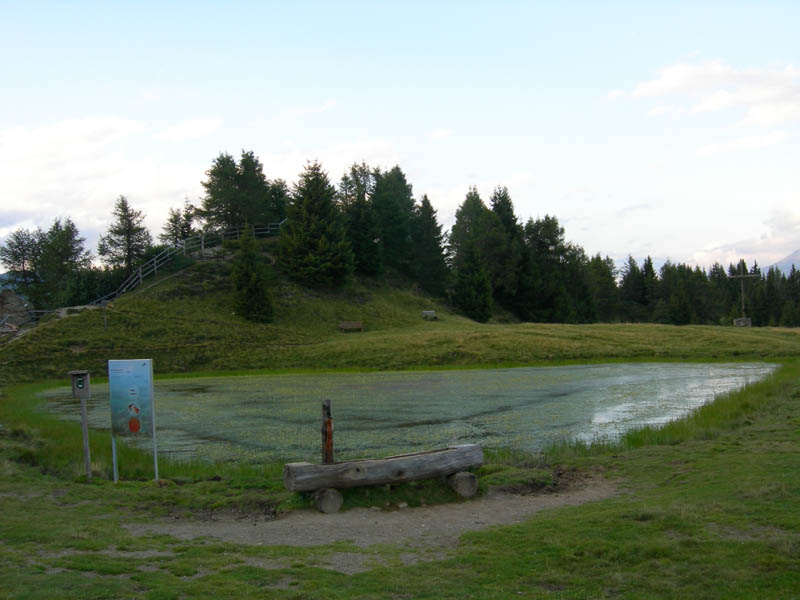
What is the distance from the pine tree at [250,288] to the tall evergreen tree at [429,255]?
33655 mm

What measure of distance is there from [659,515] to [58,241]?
75.6 metres

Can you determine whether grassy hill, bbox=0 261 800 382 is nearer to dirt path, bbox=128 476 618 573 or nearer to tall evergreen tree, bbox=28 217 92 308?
tall evergreen tree, bbox=28 217 92 308

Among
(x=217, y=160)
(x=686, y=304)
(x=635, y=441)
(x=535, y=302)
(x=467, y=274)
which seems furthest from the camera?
(x=686, y=304)

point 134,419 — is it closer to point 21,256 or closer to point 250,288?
point 250,288

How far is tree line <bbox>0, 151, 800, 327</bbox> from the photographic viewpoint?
61.9 metres

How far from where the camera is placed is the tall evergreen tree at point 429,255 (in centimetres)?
8575

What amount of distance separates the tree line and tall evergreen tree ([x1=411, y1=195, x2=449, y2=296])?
0.15 metres

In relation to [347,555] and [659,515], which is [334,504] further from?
[659,515]

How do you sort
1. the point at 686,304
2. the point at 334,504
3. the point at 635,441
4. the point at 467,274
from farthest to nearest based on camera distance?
the point at 686,304 → the point at 467,274 → the point at 635,441 → the point at 334,504

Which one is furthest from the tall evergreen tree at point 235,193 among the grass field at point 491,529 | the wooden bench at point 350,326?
the grass field at point 491,529

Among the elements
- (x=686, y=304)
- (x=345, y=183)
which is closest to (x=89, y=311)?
(x=345, y=183)

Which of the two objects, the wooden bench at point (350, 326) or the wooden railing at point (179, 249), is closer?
the wooden bench at point (350, 326)

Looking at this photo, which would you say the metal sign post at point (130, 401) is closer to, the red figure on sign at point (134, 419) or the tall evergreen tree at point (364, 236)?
the red figure on sign at point (134, 419)

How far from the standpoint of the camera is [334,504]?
10.4 meters
